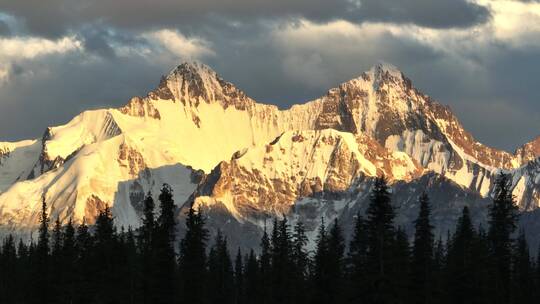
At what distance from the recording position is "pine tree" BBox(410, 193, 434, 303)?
161 metres

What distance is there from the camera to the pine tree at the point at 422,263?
161m

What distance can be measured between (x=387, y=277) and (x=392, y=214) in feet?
16.2

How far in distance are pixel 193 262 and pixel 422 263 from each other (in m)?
23.8

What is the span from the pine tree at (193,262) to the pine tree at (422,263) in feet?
72.0

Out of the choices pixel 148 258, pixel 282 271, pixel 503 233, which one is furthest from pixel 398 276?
pixel 282 271

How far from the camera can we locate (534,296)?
633 feet

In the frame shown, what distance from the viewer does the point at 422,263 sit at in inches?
6816

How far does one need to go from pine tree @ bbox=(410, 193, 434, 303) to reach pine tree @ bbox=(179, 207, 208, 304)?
863 inches

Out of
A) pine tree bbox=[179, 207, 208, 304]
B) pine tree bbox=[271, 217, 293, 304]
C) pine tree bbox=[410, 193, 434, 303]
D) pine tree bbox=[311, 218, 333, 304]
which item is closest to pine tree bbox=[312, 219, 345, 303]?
pine tree bbox=[311, 218, 333, 304]

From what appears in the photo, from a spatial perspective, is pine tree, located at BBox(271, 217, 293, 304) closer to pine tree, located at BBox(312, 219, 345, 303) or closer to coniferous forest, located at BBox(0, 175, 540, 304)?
coniferous forest, located at BBox(0, 175, 540, 304)

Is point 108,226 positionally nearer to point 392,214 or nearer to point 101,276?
point 101,276

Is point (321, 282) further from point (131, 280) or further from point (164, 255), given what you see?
point (131, 280)

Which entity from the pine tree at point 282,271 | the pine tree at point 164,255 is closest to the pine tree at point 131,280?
the pine tree at point 164,255

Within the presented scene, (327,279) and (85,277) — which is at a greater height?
(85,277)
